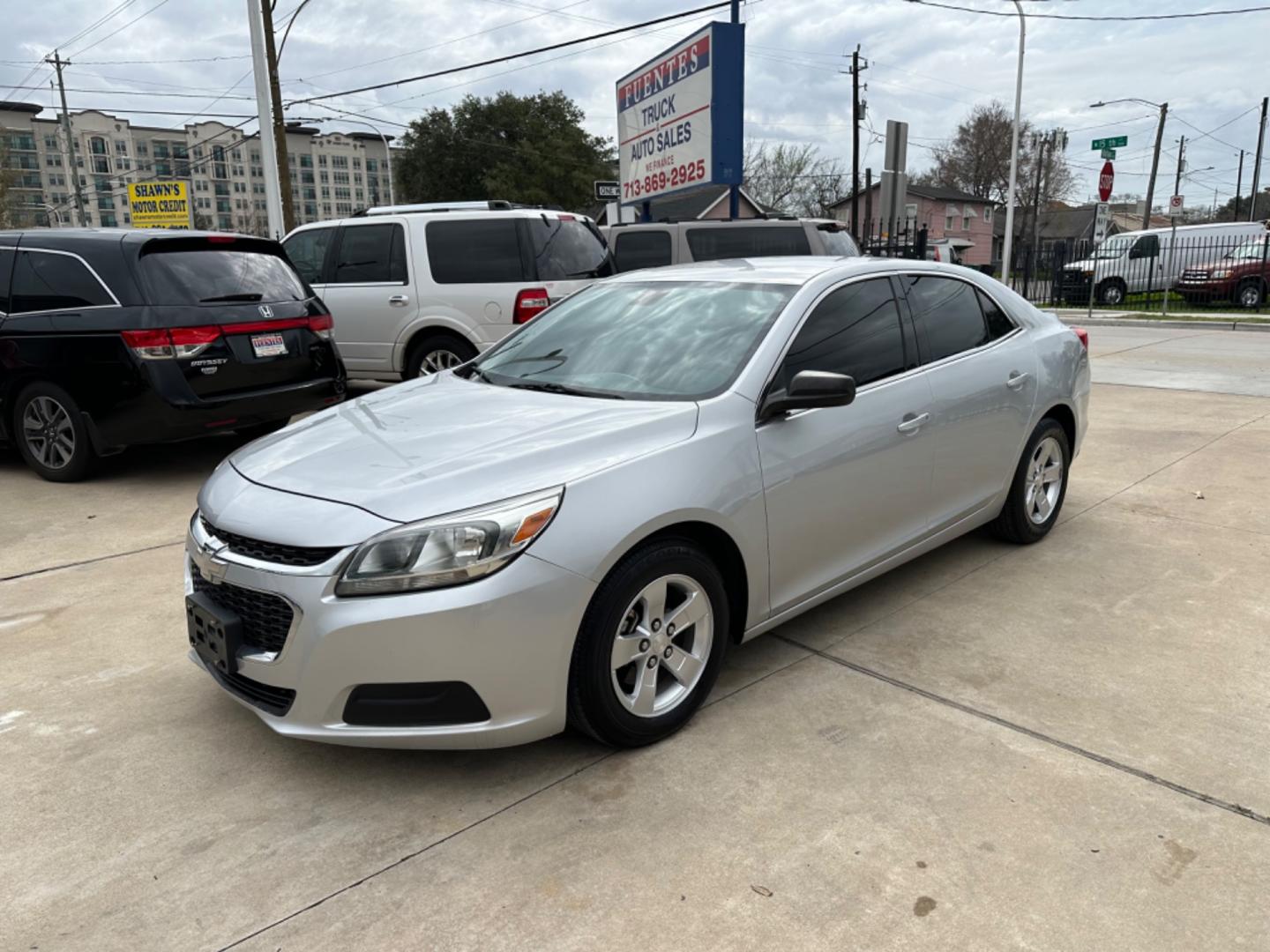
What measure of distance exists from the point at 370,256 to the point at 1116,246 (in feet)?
71.1

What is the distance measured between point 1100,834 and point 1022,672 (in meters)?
1.01

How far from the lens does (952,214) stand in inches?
2616

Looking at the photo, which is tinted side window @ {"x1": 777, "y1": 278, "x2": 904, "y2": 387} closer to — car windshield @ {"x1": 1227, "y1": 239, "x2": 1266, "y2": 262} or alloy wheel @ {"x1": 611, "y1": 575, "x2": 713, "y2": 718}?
alloy wheel @ {"x1": 611, "y1": 575, "x2": 713, "y2": 718}

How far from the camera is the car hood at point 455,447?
2664 millimetres

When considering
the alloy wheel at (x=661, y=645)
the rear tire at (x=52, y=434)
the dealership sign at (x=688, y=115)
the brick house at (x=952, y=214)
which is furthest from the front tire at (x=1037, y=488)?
the brick house at (x=952, y=214)

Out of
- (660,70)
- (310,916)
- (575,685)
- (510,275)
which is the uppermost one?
(660,70)

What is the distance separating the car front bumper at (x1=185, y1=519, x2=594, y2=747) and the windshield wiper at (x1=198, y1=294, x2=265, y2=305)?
401 centimetres

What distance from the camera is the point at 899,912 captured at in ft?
7.30

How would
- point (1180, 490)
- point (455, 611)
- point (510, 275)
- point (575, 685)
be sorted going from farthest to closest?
point (510, 275) < point (1180, 490) < point (575, 685) < point (455, 611)

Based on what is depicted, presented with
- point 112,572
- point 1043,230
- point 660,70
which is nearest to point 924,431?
point 112,572

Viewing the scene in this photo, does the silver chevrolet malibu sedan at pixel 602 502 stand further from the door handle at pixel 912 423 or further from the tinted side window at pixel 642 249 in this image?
the tinted side window at pixel 642 249

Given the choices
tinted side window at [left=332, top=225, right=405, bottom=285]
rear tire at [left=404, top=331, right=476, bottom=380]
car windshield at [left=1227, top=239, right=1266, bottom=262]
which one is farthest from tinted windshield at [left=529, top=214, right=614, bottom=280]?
car windshield at [left=1227, top=239, right=1266, bottom=262]

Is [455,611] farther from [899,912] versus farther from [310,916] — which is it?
[899,912]

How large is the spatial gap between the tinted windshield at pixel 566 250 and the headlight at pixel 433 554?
233 inches
